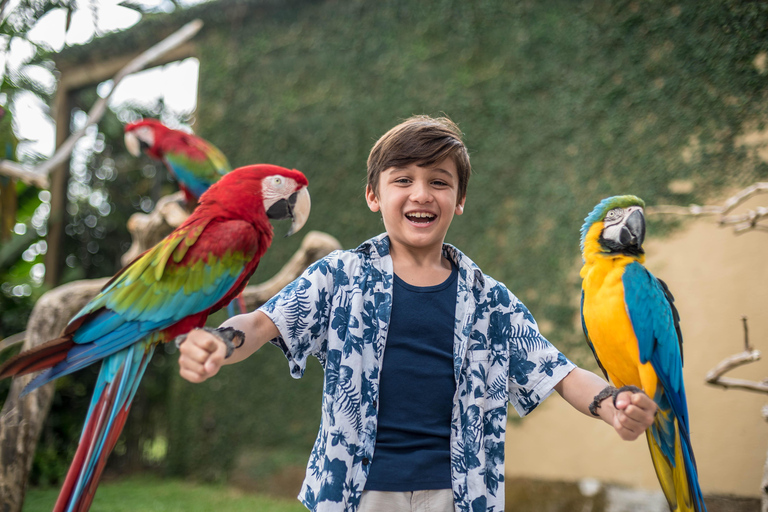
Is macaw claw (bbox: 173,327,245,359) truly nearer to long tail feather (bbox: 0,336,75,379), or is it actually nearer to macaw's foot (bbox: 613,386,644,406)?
long tail feather (bbox: 0,336,75,379)

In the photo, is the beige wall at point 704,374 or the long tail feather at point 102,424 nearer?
the long tail feather at point 102,424

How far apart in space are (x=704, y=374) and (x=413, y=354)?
246 centimetres

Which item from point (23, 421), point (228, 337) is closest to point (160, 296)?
point (228, 337)

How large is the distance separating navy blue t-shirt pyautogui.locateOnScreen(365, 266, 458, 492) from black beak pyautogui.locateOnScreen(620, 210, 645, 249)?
37 centimetres

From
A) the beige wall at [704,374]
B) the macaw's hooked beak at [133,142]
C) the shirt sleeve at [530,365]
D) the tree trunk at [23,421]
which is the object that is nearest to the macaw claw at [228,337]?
Answer: the shirt sleeve at [530,365]

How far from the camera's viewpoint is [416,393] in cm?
107

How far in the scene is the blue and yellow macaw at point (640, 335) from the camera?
1.04 metres

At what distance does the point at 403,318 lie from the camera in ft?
3.63

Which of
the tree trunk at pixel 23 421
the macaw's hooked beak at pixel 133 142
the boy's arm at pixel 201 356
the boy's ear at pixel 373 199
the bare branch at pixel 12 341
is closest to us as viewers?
the boy's arm at pixel 201 356

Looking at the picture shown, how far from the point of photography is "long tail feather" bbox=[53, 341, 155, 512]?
42.3 inches

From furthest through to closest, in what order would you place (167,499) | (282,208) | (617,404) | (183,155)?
1. (167,499)
2. (183,155)
3. (282,208)
4. (617,404)

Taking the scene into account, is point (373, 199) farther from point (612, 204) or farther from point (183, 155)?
point (183, 155)

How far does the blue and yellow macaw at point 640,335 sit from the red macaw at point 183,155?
6.89 feet

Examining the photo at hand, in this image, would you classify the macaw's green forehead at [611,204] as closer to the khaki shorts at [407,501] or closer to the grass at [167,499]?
the khaki shorts at [407,501]
